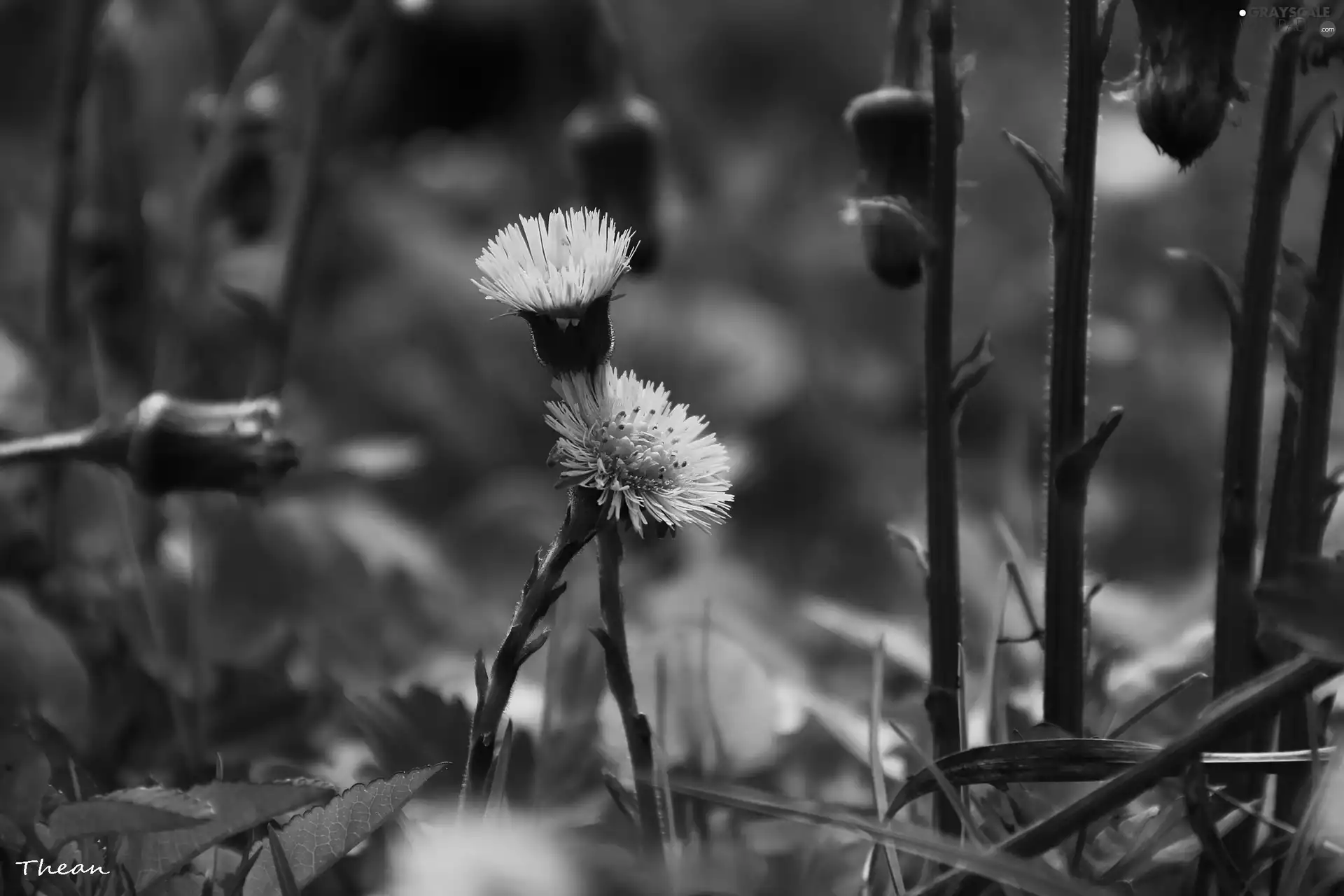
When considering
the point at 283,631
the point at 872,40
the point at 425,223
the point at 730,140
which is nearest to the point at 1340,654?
the point at 283,631

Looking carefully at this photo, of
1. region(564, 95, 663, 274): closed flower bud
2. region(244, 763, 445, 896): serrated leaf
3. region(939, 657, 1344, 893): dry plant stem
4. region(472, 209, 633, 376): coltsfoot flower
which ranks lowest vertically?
region(244, 763, 445, 896): serrated leaf

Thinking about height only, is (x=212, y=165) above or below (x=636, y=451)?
above

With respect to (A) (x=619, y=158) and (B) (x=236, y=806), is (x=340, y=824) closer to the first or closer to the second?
(B) (x=236, y=806)

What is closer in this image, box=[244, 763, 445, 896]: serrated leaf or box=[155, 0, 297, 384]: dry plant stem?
box=[244, 763, 445, 896]: serrated leaf

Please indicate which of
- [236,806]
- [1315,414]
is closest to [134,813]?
[236,806]

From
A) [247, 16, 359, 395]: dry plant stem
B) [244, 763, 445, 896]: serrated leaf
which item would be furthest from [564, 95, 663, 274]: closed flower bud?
[244, 763, 445, 896]: serrated leaf

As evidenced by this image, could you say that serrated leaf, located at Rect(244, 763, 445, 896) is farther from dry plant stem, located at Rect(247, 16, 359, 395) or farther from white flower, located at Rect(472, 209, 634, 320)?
dry plant stem, located at Rect(247, 16, 359, 395)
